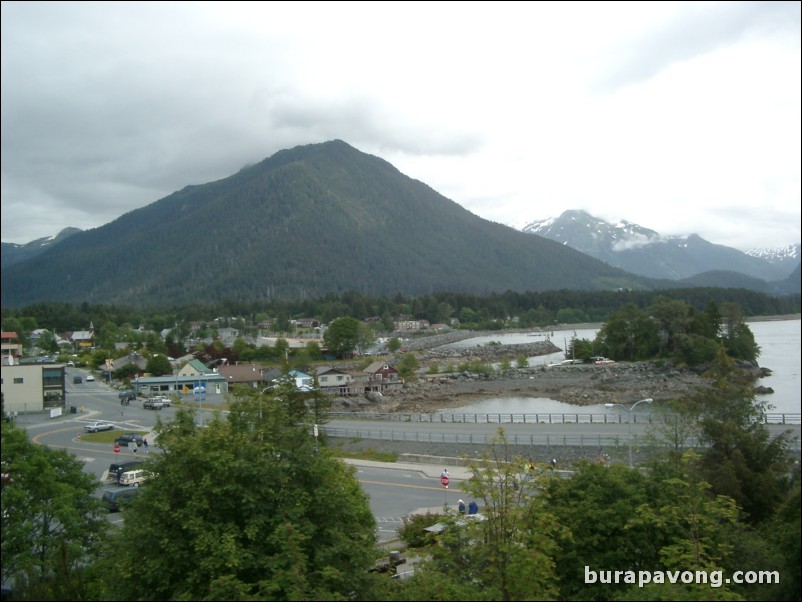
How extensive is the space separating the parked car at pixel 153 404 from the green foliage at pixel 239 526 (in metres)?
28.7

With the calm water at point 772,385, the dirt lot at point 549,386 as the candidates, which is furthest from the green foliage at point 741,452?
the dirt lot at point 549,386

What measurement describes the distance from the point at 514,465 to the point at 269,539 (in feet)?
9.44

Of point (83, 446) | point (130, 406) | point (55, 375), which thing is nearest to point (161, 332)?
point (130, 406)

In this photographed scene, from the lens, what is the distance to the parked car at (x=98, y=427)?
88.2 feet

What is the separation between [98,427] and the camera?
27.0m

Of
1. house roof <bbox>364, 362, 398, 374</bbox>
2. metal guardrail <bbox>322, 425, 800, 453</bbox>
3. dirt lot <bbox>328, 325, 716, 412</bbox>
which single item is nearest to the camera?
metal guardrail <bbox>322, 425, 800, 453</bbox>

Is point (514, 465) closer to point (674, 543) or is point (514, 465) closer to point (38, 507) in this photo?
point (674, 543)

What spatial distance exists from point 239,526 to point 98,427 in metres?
23.6

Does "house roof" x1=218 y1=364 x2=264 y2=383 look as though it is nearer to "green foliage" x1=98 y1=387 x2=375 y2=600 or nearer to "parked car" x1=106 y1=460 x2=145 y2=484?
"parked car" x1=106 y1=460 x2=145 y2=484

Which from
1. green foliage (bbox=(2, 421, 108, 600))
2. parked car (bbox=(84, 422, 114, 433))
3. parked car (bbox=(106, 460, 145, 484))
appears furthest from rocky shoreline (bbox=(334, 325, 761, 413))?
green foliage (bbox=(2, 421, 108, 600))

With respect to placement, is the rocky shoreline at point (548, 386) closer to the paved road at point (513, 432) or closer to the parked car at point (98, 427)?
the paved road at point (513, 432)

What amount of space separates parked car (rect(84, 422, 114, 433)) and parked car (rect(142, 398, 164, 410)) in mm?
6041

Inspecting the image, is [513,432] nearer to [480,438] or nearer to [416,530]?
[480,438]

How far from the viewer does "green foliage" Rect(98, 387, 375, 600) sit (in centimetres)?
605
